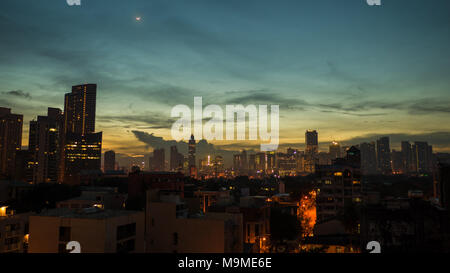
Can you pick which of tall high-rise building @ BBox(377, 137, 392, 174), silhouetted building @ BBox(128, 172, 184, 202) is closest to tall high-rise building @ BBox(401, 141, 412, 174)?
tall high-rise building @ BBox(377, 137, 392, 174)

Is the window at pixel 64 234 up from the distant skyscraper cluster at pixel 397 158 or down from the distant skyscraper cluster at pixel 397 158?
down

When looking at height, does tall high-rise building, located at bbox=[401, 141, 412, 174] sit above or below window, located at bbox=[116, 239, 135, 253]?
above

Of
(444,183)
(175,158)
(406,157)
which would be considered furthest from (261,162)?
(444,183)

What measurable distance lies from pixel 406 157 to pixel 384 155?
12475 mm

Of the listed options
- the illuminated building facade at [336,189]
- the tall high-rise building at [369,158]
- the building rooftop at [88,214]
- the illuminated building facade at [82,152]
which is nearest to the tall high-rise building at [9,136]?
the illuminated building facade at [82,152]

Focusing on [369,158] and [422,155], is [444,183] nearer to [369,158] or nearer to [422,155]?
[422,155]

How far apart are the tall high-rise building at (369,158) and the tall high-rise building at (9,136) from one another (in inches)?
5512

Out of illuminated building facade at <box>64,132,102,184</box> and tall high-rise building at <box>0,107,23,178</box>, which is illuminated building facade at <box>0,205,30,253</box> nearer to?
illuminated building facade at <box>64,132,102,184</box>

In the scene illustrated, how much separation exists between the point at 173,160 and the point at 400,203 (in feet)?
480

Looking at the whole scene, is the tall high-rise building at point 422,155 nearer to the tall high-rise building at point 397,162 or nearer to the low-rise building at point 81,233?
the tall high-rise building at point 397,162

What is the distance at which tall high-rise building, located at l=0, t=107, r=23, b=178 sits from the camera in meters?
123

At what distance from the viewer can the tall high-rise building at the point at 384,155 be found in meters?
126

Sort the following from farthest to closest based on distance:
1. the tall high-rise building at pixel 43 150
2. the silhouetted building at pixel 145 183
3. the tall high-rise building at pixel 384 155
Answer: the tall high-rise building at pixel 384 155
the tall high-rise building at pixel 43 150
the silhouetted building at pixel 145 183

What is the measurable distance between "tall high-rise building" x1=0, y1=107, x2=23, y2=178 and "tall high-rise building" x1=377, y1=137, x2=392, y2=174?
146 meters
